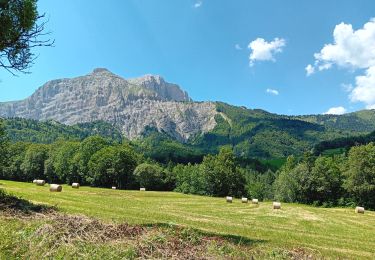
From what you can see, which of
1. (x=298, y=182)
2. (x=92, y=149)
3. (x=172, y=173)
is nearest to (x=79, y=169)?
(x=92, y=149)

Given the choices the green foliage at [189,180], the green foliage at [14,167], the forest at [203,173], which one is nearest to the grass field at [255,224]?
the forest at [203,173]

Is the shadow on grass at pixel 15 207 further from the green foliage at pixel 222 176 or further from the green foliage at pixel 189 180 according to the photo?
the green foliage at pixel 189 180

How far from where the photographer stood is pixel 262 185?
173750 mm

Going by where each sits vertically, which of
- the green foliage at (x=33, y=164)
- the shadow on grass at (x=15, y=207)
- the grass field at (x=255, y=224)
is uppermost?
the green foliage at (x=33, y=164)

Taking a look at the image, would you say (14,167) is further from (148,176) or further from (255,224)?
(255,224)

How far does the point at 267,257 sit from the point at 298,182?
324 ft

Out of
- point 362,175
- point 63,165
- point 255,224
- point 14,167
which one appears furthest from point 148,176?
point 255,224

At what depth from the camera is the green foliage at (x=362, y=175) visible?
9044cm

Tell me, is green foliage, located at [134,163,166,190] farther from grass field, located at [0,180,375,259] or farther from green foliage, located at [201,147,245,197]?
grass field, located at [0,180,375,259]

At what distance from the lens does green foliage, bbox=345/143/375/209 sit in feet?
297

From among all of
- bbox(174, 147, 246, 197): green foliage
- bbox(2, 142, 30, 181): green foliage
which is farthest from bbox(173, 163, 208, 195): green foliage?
bbox(2, 142, 30, 181): green foliage

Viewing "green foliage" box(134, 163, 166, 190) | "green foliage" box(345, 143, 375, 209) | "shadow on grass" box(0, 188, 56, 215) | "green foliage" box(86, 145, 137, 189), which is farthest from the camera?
"green foliage" box(134, 163, 166, 190)

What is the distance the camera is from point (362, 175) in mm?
92125

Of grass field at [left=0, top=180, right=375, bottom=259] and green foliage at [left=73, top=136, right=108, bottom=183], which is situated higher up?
green foliage at [left=73, top=136, right=108, bottom=183]
